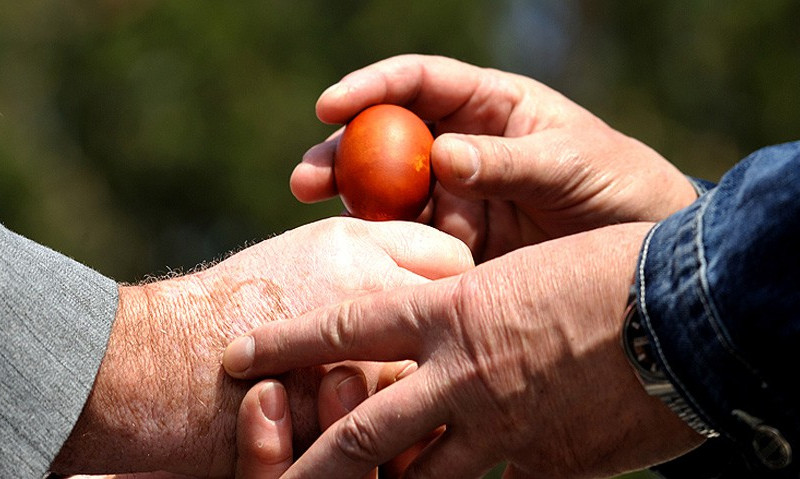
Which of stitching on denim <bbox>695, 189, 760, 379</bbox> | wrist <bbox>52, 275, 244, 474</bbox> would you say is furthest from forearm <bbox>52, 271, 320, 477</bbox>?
stitching on denim <bbox>695, 189, 760, 379</bbox>

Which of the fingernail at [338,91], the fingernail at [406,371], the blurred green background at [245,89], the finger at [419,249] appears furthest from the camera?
the blurred green background at [245,89]

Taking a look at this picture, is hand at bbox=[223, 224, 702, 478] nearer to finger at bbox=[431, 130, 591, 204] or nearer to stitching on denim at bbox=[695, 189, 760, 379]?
stitching on denim at bbox=[695, 189, 760, 379]

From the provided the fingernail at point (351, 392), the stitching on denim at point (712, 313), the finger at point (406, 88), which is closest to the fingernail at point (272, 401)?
the fingernail at point (351, 392)

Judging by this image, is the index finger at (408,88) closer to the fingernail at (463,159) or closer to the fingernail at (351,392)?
the fingernail at (463,159)

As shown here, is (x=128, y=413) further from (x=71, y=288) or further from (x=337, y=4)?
(x=337, y=4)

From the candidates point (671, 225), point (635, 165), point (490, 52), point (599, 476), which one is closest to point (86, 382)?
point (599, 476)

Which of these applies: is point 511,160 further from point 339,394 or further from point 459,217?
point 339,394
